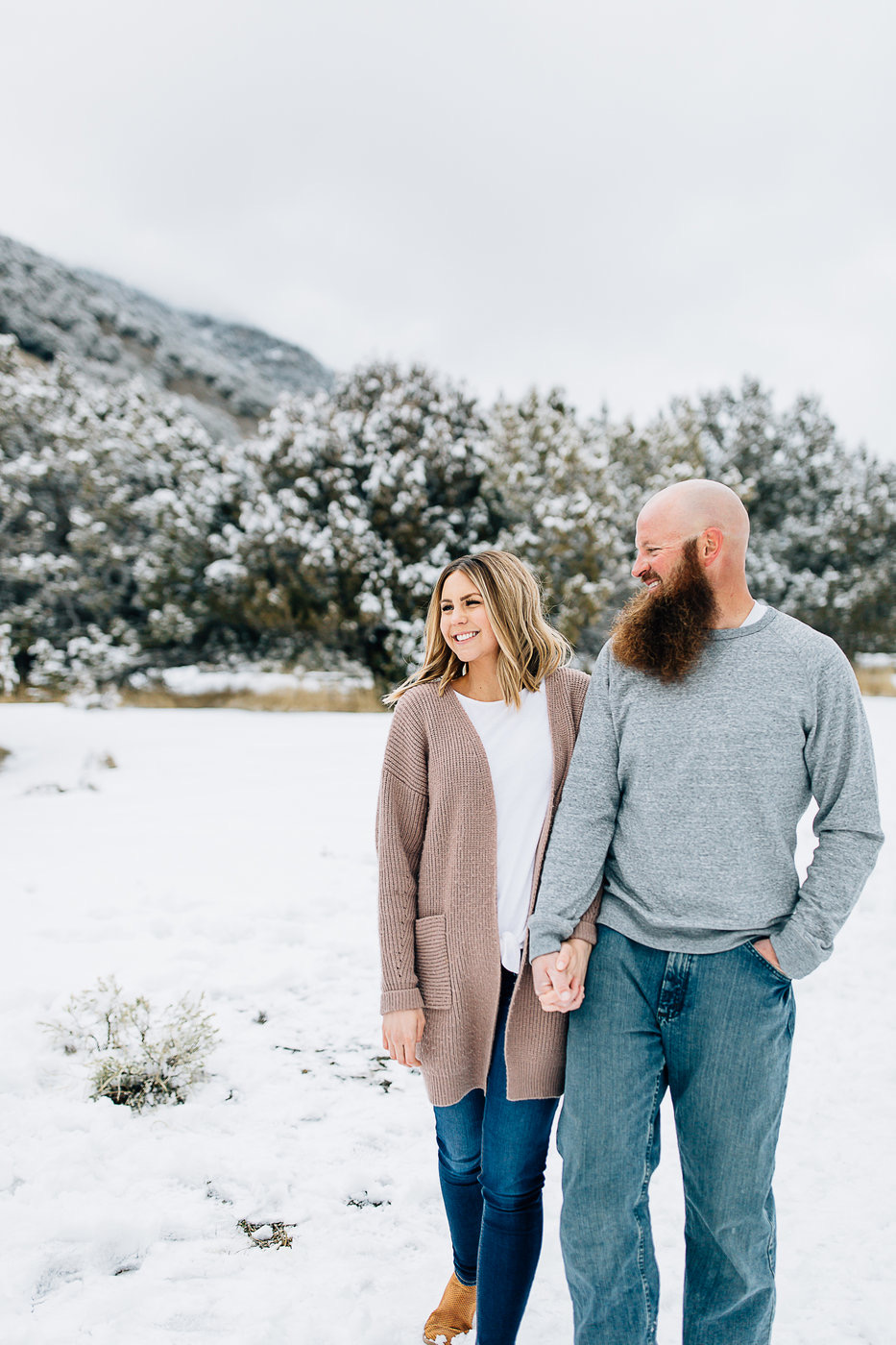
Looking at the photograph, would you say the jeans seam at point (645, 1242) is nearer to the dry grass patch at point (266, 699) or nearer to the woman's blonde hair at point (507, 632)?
the woman's blonde hair at point (507, 632)

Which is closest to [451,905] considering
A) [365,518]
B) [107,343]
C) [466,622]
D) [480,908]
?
[480,908]

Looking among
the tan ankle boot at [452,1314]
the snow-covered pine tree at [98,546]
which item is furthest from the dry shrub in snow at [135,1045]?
the snow-covered pine tree at [98,546]

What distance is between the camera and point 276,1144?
273 cm

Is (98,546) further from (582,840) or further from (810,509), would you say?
(810,509)

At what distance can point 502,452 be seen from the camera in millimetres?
16859

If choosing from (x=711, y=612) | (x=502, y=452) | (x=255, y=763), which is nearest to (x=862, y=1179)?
(x=711, y=612)

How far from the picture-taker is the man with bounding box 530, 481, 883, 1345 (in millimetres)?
1562

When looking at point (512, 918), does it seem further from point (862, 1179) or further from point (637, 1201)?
point (862, 1179)

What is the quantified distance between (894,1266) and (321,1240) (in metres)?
1.54

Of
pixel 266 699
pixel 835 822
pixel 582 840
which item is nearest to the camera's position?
pixel 835 822

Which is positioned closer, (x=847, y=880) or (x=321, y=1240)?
(x=847, y=880)

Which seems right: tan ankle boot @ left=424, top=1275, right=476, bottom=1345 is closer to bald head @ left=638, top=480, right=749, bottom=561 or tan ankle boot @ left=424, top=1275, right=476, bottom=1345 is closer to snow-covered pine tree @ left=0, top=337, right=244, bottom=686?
bald head @ left=638, top=480, right=749, bottom=561

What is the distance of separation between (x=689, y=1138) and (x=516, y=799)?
75 cm

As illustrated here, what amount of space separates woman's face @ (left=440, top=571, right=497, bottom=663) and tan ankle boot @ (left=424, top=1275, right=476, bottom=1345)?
→ 5.02ft
